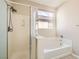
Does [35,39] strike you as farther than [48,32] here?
No

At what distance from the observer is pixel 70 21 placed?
8.82ft

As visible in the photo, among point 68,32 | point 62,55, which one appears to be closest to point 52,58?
point 62,55

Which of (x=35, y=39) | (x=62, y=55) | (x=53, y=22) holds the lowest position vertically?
(x=62, y=55)

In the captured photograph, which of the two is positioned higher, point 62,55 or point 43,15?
point 43,15

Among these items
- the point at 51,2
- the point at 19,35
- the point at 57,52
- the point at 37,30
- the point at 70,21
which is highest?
the point at 51,2

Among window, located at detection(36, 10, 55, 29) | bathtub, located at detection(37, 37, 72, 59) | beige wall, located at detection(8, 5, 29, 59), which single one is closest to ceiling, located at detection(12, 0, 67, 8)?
window, located at detection(36, 10, 55, 29)

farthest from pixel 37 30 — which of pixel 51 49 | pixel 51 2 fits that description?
pixel 51 2

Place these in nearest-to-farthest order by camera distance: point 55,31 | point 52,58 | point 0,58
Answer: point 0,58 < point 52,58 < point 55,31

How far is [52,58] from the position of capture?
203cm

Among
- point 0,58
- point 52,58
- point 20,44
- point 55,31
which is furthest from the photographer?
point 55,31

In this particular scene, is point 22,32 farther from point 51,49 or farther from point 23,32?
point 51,49

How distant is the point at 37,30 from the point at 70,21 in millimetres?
1104

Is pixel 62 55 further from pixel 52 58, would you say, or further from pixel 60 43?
pixel 60 43

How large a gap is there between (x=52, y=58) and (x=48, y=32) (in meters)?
1.16
